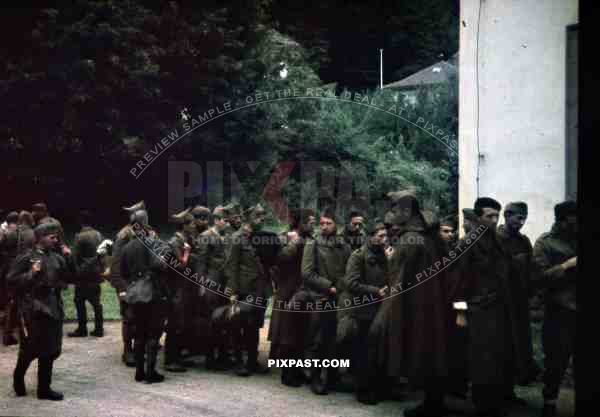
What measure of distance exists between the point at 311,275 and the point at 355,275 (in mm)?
550

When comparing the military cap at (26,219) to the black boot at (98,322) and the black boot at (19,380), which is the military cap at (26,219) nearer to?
the black boot at (98,322)

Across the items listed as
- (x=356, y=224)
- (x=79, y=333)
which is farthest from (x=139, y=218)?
(x=79, y=333)

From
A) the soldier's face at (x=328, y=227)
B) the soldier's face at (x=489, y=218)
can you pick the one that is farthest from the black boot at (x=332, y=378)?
the soldier's face at (x=489, y=218)

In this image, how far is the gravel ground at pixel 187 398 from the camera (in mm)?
7348

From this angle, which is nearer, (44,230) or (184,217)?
(44,230)

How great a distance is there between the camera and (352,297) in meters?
7.96

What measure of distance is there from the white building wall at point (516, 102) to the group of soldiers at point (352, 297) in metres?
2.05

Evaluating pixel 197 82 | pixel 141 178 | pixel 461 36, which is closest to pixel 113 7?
pixel 197 82

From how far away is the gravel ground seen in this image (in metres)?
7.35

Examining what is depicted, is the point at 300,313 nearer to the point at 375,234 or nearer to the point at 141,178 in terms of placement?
the point at 375,234

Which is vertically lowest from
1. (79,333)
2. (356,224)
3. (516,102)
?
(79,333)

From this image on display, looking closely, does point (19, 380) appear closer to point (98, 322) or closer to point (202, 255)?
point (202, 255)

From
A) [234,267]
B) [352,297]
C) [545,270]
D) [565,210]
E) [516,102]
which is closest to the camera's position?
[545,270]

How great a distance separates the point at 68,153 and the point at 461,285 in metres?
18.3
